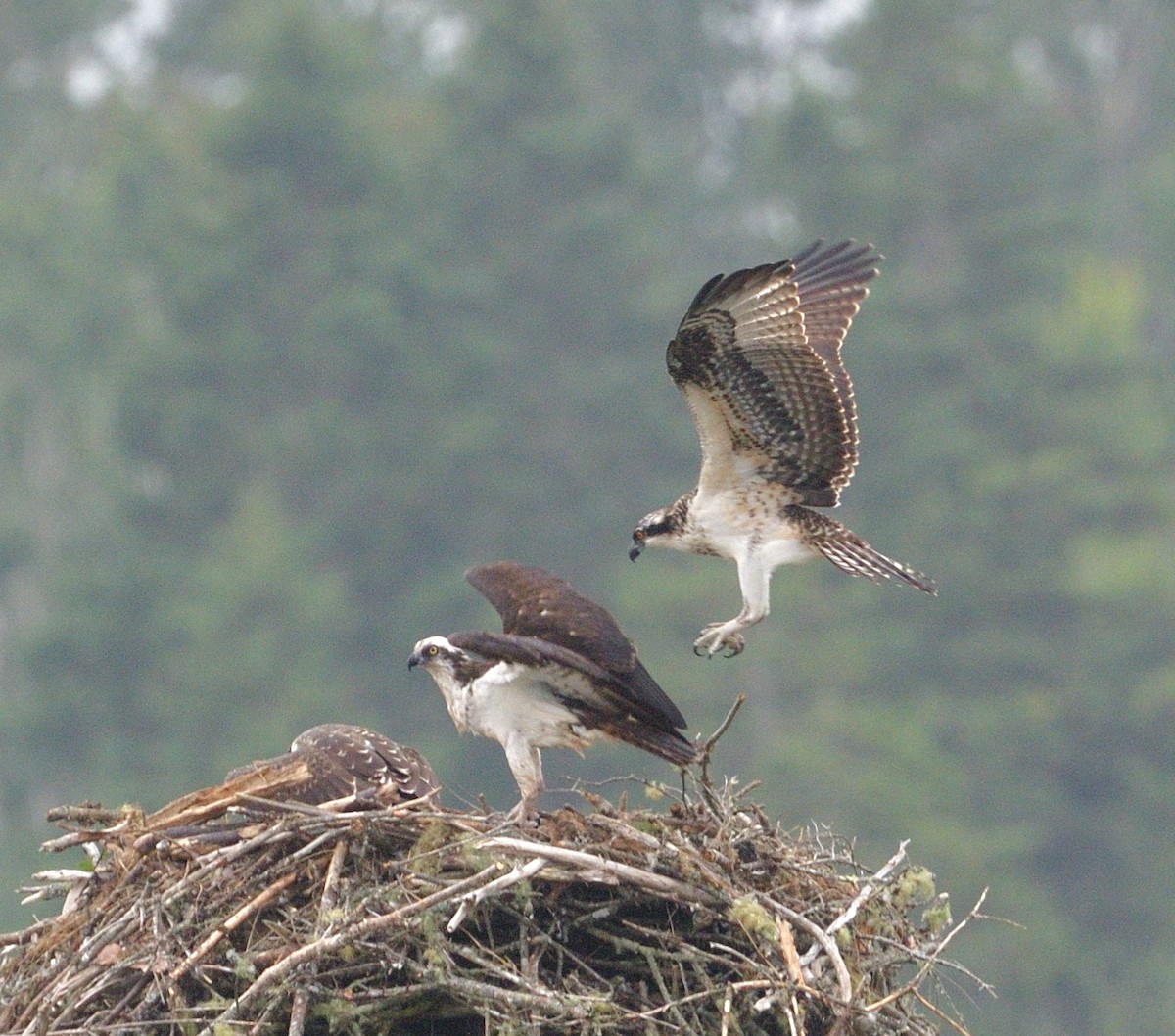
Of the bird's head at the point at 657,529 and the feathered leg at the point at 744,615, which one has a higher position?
the bird's head at the point at 657,529

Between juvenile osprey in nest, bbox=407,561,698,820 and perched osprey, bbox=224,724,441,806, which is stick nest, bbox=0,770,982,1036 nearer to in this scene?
juvenile osprey in nest, bbox=407,561,698,820

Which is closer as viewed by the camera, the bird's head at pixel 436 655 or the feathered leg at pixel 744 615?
the bird's head at pixel 436 655

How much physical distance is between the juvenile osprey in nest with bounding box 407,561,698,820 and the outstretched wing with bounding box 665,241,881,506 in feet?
4.10

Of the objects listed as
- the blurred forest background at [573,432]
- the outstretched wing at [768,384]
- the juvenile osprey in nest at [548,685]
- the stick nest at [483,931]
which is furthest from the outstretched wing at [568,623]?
the blurred forest background at [573,432]

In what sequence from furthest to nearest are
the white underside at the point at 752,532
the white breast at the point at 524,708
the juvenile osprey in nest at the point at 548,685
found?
1. the white underside at the point at 752,532
2. the white breast at the point at 524,708
3. the juvenile osprey in nest at the point at 548,685

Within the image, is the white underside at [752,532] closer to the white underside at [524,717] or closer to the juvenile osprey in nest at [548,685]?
the juvenile osprey in nest at [548,685]

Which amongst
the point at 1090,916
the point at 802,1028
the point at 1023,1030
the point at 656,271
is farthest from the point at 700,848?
→ the point at 656,271

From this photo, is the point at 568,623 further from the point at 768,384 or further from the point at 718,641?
the point at 768,384

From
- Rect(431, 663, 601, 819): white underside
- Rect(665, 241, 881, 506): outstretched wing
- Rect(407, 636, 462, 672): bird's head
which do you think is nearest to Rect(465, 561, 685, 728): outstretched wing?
Rect(431, 663, 601, 819): white underside

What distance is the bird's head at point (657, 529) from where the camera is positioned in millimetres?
10641

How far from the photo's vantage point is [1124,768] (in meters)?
31.3

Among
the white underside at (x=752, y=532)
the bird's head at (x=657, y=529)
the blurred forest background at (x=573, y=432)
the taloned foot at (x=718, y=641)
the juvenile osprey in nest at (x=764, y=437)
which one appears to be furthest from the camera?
the blurred forest background at (x=573, y=432)

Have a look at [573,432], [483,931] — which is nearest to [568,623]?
[483,931]

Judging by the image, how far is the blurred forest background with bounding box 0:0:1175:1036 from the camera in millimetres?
30406
